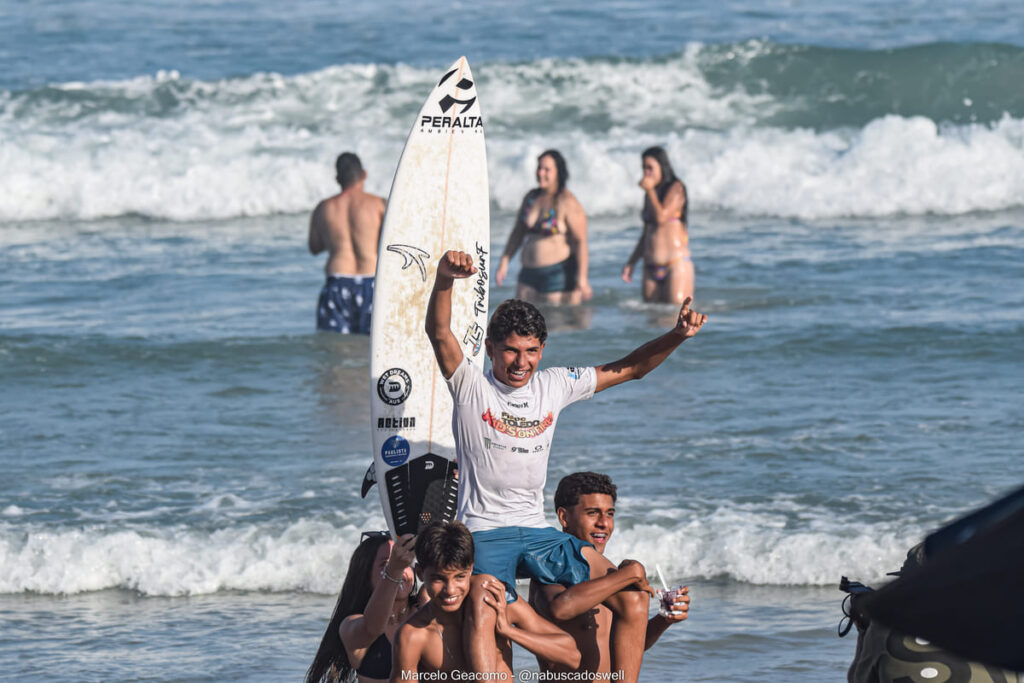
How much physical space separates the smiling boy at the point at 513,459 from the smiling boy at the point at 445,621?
127 mm

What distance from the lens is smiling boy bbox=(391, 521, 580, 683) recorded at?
4551 millimetres

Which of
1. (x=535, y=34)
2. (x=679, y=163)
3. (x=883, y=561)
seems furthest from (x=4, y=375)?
(x=535, y=34)

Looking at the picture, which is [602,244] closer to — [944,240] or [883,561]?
[944,240]

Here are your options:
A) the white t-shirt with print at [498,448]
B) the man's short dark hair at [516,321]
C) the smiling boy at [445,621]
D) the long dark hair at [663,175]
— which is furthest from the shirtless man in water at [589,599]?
the long dark hair at [663,175]

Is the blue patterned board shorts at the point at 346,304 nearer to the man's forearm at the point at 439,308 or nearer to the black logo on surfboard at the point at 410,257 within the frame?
the black logo on surfboard at the point at 410,257

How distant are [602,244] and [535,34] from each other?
38.9 feet

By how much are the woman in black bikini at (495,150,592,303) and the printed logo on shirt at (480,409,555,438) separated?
282 inches

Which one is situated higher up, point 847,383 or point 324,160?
point 324,160

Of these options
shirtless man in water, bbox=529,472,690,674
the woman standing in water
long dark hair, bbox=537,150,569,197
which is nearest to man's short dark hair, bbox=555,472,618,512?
shirtless man in water, bbox=529,472,690,674

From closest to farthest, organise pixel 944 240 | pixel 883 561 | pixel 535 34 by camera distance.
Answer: pixel 883 561
pixel 944 240
pixel 535 34

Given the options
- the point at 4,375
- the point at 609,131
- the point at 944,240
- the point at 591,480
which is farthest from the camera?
the point at 609,131

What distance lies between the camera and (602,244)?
16.0 metres

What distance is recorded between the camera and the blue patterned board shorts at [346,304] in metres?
11.5

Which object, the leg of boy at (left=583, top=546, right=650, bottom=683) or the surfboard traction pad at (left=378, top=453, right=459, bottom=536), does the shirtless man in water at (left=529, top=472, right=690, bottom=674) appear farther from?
the surfboard traction pad at (left=378, top=453, right=459, bottom=536)
